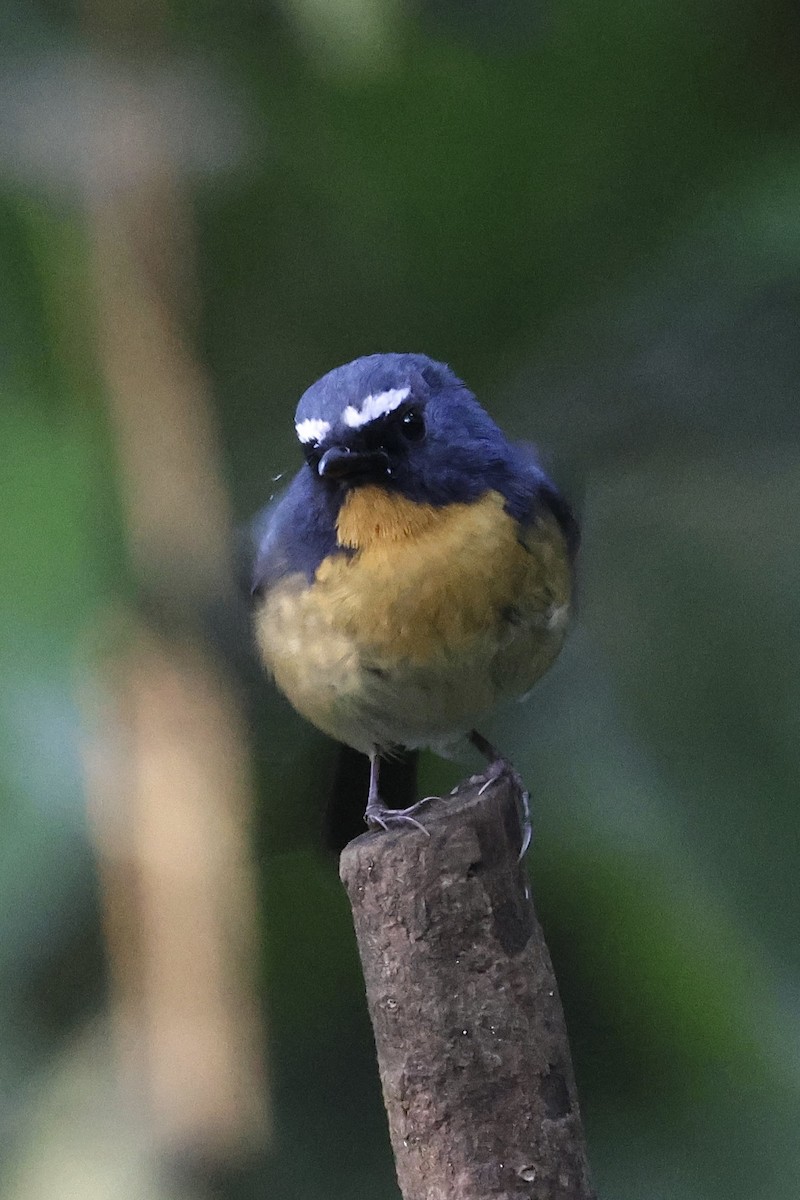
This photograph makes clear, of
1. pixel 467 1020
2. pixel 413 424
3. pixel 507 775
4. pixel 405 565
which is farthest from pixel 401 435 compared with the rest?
pixel 467 1020

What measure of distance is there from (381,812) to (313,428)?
0.45m

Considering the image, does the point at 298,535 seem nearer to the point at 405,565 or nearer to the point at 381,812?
the point at 405,565

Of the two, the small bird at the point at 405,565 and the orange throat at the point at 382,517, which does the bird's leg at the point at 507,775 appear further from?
the orange throat at the point at 382,517

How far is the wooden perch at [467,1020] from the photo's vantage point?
123 centimetres

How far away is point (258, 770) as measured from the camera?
2223mm

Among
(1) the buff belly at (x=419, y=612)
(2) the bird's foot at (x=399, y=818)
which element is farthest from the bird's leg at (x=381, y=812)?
(1) the buff belly at (x=419, y=612)

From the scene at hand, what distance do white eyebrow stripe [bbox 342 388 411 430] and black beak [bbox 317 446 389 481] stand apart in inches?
1.2

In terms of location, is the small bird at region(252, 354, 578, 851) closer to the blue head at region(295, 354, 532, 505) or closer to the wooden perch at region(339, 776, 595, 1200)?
the blue head at region(295, 354, 532, 505)

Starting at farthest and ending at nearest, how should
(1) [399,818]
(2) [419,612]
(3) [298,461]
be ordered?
1. (3) [298,461]
2. (2) [419,612]
3. (1) [399,818]

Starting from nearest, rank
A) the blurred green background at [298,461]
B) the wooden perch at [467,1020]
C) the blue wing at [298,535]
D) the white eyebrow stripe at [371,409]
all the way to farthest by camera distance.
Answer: the wooden perch at [467,1020], the white eyebrow stripe at [371,409], the blue wing at [298,535], the blurred green background at [298,461]

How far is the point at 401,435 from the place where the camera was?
1.53 metres

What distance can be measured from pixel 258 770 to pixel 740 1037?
0.91m

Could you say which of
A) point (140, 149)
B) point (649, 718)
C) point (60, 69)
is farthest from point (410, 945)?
point (60, 69)

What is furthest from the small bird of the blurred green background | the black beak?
the blurred green background
